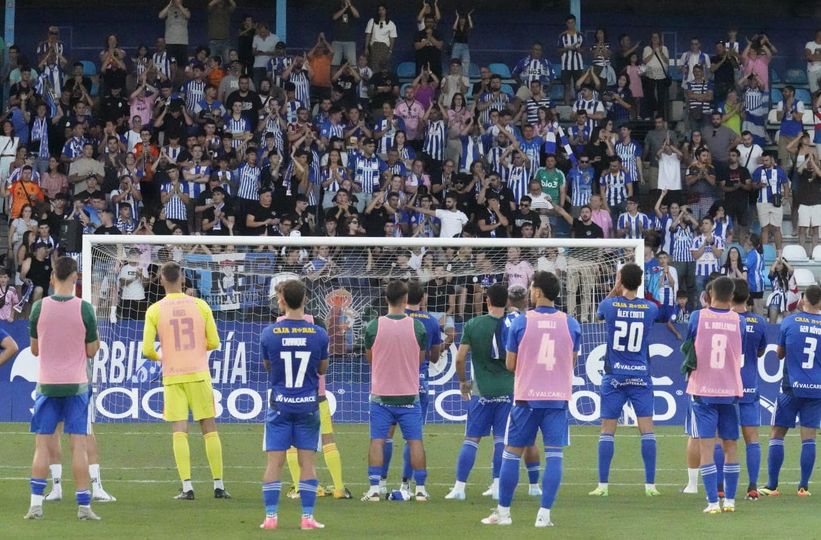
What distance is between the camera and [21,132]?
2603 cm

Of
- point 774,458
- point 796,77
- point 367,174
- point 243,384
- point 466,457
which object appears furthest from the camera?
point 796,77

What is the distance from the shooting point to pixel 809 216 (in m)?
26.4

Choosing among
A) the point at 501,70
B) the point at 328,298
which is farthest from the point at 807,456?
the point at 501,70

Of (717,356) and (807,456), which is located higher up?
(717,356)

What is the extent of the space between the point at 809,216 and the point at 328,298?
11.1 metres

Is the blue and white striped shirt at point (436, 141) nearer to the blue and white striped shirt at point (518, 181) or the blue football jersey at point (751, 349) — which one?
the blue and white striped shirt at point (518, 181)

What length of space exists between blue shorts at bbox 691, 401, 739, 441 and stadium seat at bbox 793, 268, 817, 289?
42.1 feet

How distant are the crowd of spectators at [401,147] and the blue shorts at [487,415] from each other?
10.4m

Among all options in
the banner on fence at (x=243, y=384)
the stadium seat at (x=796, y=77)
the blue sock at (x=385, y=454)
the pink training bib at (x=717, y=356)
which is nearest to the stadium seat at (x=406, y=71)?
the stadium seat at (x=796, y=77)

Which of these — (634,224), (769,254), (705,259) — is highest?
(634,224)

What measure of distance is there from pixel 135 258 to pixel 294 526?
8.72 metres

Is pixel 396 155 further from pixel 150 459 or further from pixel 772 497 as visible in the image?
pixel 772 497

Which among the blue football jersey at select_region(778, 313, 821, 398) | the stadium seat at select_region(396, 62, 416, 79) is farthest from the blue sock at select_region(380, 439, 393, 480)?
the stadium seat at select_region(396, 62, 416, 79)

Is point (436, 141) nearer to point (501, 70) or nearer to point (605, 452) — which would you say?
point (501, 70)
